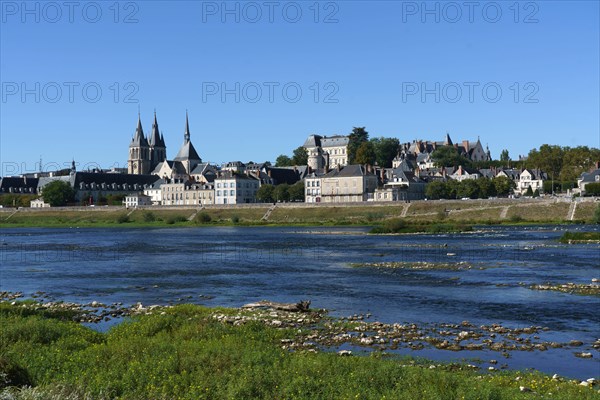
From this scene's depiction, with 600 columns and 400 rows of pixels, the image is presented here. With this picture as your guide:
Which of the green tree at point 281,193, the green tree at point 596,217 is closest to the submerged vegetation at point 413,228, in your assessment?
the green tree at point 596,217

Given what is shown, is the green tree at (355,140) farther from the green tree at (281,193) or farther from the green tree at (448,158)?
the green tree at (281,193)

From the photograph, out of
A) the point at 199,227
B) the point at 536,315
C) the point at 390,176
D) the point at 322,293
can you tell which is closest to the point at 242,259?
the point at 322,293

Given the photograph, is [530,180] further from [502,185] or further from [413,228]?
[413,228]

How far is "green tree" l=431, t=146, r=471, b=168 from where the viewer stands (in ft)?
631

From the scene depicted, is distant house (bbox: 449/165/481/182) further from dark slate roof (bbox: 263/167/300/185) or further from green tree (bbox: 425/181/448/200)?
dark slate roof (bbox: 263/167/300/185)

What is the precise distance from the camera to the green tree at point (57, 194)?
179 m

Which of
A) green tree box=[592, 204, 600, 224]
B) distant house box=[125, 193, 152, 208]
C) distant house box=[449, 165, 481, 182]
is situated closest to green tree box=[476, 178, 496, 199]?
distant house box=[449, 165, 481, 182]

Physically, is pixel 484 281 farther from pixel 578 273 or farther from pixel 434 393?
pixel 434 393

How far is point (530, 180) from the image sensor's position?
17138 cm

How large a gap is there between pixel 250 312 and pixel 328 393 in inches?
551

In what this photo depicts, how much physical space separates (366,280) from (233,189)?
444 ft

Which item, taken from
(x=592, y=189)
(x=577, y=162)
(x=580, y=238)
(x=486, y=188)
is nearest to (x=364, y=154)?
(x=486, y=188)

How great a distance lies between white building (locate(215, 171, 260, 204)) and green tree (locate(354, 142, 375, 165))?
29314mm

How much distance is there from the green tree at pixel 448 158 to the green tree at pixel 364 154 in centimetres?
2069
